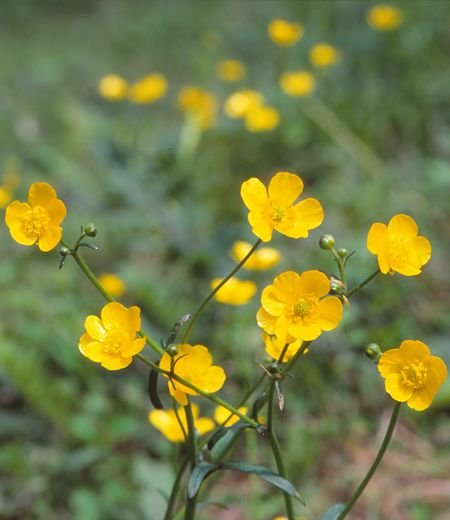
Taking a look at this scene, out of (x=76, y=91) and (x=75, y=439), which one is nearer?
(x=75, y=439)

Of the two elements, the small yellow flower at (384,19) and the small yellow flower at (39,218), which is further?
the small yellow flower at (384,19)

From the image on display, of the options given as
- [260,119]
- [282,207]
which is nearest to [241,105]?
[260,119]

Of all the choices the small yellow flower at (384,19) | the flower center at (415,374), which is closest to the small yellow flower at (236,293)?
the flower center at (415,374)

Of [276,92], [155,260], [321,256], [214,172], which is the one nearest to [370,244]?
[321,256]

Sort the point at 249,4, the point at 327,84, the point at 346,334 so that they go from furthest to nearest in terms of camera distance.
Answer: the point at 249,4 → the point at 327,84 → the point at 346,334

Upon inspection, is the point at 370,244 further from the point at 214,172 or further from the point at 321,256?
the point at 214,172

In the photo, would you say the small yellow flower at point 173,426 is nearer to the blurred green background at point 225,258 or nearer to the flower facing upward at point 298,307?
the blurred green background at point 225,258
